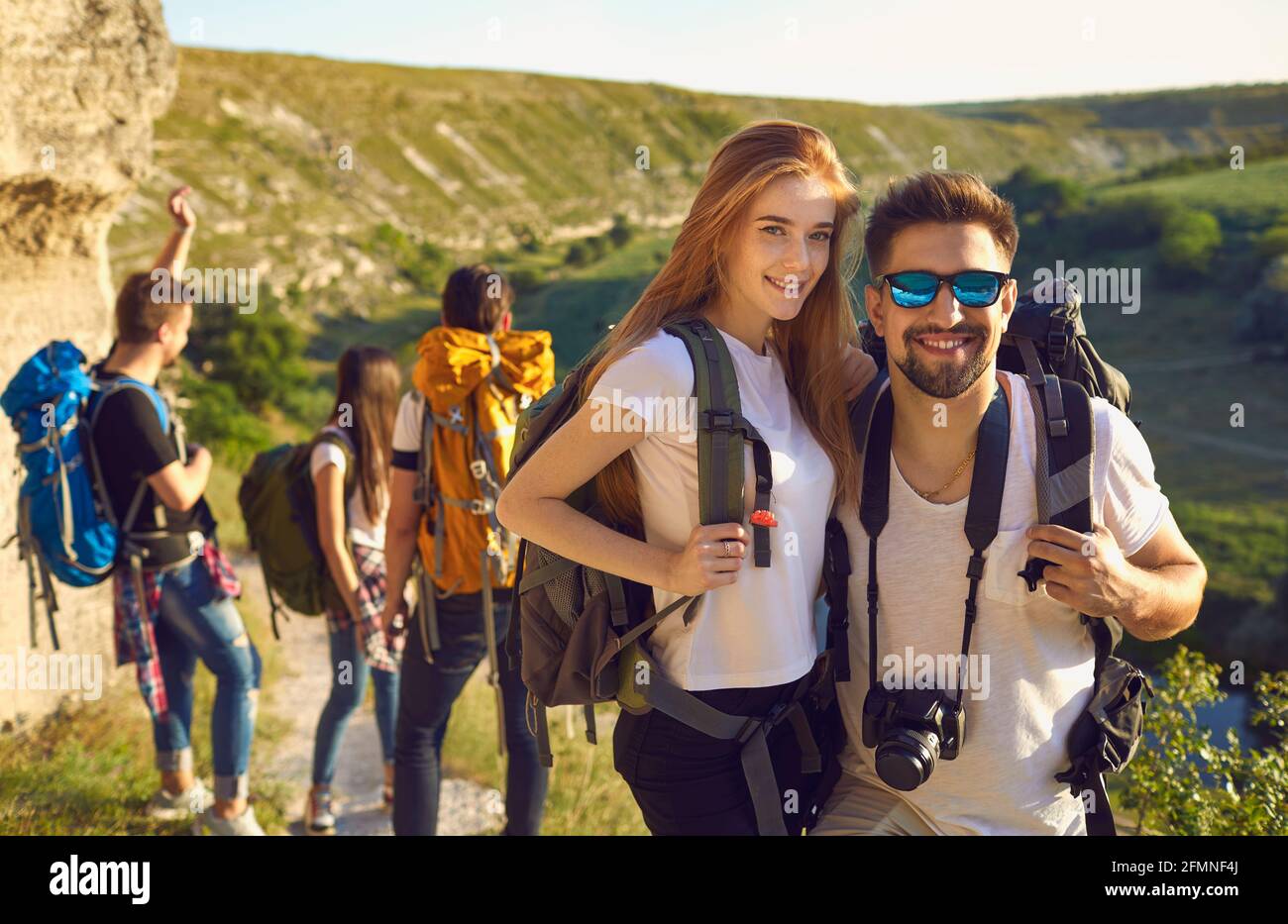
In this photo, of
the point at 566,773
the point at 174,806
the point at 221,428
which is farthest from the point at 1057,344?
Answer: the point at 221,428

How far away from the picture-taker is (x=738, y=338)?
2.26m

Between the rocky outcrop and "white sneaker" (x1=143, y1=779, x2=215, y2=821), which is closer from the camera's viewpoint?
"white sneaker" (x1=143, y1=779, x2=215, y2=821)

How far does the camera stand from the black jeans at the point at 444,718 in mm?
3383

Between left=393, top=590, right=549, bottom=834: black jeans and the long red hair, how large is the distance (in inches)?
55.0

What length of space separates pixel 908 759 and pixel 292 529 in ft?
9.72

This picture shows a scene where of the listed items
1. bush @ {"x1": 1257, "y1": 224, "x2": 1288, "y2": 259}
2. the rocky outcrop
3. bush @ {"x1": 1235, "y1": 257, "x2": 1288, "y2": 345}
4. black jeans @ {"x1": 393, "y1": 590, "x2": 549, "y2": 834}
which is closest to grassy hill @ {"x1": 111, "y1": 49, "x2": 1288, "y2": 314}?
bush @ {"x1": 1257, "y1": 224, "x2": 1288, "y2": 259}

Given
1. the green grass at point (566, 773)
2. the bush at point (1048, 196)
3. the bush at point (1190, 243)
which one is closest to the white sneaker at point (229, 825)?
the green grass at point (566, 773)

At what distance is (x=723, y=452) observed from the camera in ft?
6.59

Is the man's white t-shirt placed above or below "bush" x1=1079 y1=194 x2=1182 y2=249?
below

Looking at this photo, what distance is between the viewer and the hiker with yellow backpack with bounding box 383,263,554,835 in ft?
11.1

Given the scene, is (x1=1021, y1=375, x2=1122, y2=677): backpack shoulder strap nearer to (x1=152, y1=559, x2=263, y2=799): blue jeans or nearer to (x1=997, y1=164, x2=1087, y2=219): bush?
(x1=152, y1=559, x2=263, y2=799): blue jeans

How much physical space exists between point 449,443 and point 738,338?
148 cm

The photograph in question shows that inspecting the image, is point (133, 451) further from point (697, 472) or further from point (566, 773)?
point (566, 773)
